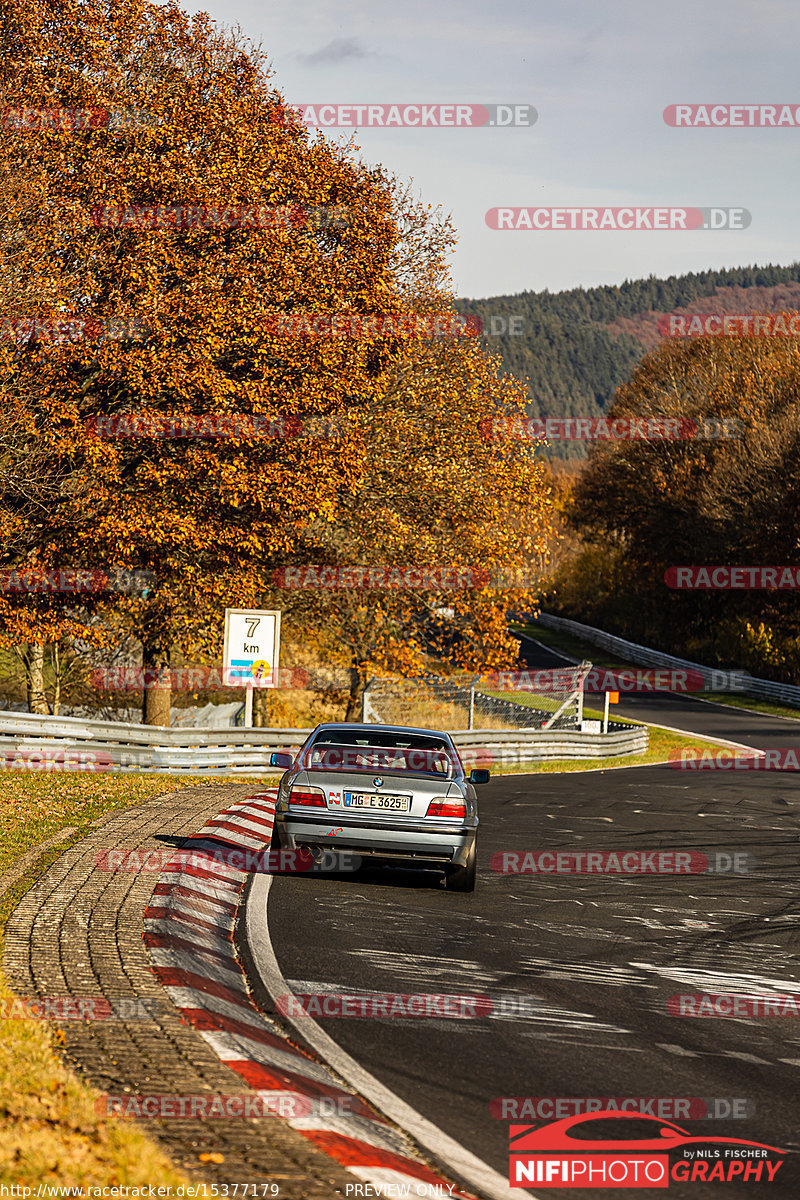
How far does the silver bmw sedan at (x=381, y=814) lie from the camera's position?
402 inches

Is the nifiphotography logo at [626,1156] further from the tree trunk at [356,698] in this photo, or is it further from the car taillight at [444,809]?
the tree trunk at [356,698]

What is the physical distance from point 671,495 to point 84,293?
1633 inches

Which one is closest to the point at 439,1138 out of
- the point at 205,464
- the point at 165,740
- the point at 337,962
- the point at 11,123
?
the point at 337,962

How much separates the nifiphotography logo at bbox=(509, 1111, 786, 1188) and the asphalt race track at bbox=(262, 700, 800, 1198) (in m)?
0.07

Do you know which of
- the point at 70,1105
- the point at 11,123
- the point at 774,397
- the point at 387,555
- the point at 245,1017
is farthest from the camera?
the point at 774,397

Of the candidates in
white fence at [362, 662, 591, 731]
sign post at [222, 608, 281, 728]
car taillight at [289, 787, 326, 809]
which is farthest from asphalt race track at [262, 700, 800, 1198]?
white fence at [362, 662, 591, 731]

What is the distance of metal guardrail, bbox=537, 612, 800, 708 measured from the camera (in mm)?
46375

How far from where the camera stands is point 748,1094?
554 cm

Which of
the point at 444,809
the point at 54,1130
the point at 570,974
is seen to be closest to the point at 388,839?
the point at 444,809

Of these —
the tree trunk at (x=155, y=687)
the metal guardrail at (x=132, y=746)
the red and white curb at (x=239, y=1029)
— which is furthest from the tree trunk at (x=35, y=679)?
the red and white curb at (x=239, y=1029)

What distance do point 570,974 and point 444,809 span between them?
269 cm

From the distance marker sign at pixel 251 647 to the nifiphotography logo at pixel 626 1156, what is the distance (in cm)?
1557

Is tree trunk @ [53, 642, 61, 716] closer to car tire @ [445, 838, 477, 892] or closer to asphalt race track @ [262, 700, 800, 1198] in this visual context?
asphalt race track @ [262, 700, 800, 1198]

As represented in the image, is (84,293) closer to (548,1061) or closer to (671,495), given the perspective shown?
(548,1061)
